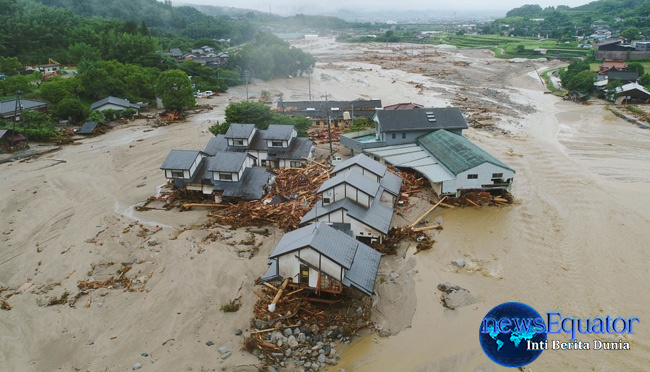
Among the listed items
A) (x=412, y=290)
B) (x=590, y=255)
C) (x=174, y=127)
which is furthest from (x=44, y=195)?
(x=590, y=255)

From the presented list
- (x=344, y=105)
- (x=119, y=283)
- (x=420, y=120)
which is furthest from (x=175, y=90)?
(x=119, y=283)

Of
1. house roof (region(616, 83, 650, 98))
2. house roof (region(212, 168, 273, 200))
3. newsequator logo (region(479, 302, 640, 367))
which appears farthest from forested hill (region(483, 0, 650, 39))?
newsequator logo (region(479, 302, 640, 367))

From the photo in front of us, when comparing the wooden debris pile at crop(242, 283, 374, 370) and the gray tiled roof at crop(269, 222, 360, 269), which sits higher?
the gray tiled roof at crop(269, 222, 360, 269)

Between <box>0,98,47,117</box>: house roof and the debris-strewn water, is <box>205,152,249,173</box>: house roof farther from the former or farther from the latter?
<box>0,98,47,117</box>: house roof

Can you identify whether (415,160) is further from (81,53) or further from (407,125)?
(81,53)

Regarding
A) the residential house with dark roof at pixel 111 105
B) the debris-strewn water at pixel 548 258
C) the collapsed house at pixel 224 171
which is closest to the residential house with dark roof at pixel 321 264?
the debris-strewn water at pixel 548 258

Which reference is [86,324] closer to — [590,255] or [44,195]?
[44,195]

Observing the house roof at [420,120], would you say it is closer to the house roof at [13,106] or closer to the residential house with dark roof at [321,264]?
the residential house with dark roof at [321,264]
